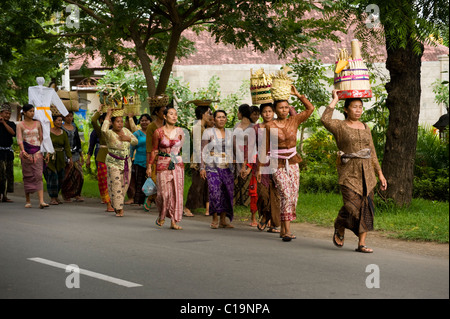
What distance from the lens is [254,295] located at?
21.3 ft

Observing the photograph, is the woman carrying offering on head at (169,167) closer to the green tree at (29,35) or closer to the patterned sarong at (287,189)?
the patterned sarong at (287,189)

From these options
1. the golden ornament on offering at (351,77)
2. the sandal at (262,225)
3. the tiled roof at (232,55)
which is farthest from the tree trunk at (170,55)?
the tiled roof at (232,55)

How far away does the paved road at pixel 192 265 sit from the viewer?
6.70 meters

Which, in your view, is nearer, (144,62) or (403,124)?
(403,124)

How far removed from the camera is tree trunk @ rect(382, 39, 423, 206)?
12328mm

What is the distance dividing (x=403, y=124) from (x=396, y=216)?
1642mm

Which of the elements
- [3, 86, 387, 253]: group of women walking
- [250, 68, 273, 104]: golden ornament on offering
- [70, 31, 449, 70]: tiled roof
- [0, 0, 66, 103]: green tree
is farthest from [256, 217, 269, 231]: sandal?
[70, 31, 449, 70]: tiled roof

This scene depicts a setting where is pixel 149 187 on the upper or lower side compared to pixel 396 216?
upper

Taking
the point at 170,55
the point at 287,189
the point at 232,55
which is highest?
the point at 232,55

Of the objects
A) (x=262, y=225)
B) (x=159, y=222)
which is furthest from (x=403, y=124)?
(x=159, y=222)

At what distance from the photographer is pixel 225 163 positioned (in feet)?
37.2

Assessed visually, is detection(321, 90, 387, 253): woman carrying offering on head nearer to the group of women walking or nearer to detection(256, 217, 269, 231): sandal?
the group of women walking

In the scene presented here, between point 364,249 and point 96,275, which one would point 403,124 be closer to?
point 364,249
